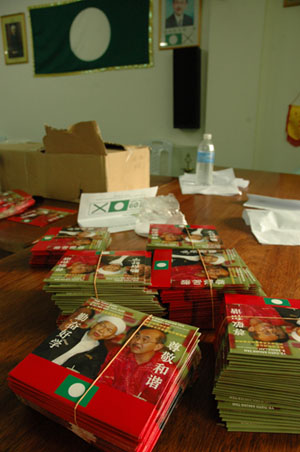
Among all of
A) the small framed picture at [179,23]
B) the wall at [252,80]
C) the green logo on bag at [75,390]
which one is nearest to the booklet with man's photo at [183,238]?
the green logo on bag at [75,390]

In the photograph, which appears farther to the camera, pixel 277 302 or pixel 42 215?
pixel 42 215

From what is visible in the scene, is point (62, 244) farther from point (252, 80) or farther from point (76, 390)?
point (252, 80)

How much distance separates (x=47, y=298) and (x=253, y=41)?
10.2 feet

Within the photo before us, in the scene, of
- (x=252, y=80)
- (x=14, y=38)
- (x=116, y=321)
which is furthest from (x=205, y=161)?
(x=14, y=38)

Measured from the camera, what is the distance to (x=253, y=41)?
9.41 ft

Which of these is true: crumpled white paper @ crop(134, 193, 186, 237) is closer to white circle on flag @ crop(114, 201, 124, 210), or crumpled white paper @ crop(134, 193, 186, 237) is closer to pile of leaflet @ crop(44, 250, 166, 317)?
white circle on flag @ crop(114, 201, 124, 210)

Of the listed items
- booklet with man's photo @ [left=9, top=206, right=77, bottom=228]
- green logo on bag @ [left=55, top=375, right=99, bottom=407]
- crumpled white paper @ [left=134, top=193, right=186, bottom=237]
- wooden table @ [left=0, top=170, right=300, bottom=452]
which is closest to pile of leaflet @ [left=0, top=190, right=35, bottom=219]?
booklet with man's photo @ [left=9, top=206, right=77, bottom=228]

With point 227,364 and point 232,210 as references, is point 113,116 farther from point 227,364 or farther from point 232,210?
point 227,364

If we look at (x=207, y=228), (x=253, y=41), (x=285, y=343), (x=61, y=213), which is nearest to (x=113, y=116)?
(x=253, y=41)

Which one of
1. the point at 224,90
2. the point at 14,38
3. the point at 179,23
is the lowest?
the point at 224,90

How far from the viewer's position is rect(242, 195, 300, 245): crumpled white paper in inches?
38.5

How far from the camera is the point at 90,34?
12.1 feet

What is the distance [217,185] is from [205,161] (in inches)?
5.6

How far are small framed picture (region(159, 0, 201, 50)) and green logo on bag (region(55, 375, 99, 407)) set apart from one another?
11.7ft
